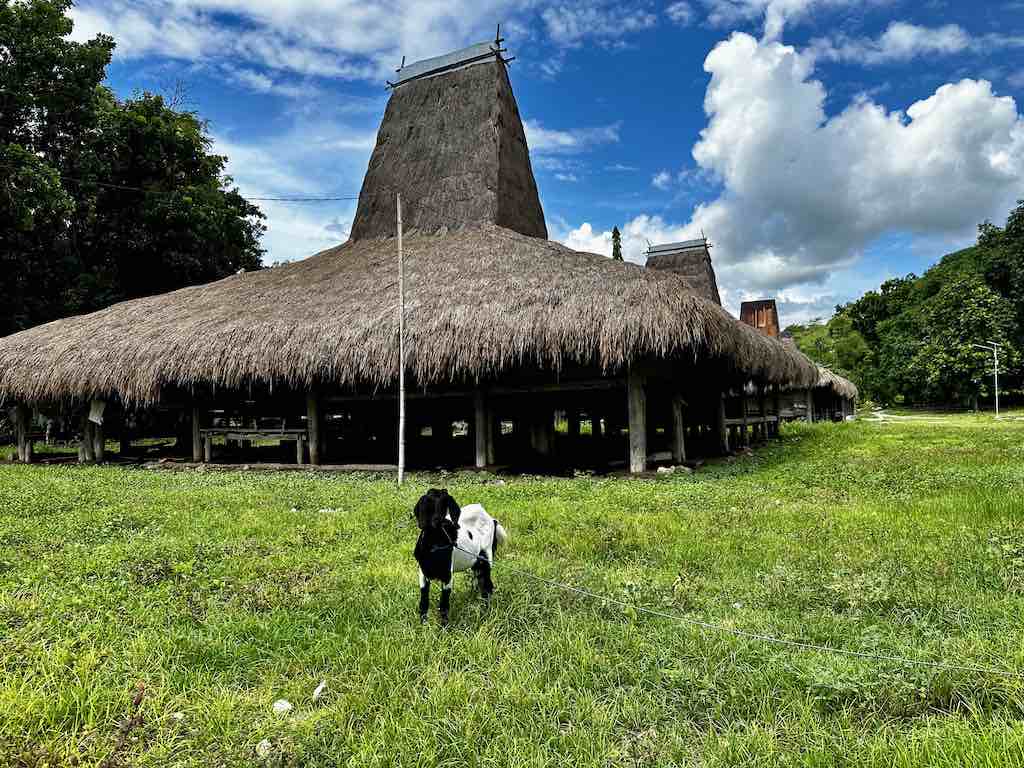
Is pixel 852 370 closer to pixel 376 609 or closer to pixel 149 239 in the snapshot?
pixel 149 239

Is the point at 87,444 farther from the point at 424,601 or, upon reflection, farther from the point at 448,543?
the point at 448,543

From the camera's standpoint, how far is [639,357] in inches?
327

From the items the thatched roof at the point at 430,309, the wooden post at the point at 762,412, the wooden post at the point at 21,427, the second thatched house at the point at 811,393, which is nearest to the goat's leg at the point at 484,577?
the thatched roof at the point at 430,309

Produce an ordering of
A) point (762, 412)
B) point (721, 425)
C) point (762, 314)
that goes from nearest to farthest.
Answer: point (721, 425), point (762, 412), point (762, 314)

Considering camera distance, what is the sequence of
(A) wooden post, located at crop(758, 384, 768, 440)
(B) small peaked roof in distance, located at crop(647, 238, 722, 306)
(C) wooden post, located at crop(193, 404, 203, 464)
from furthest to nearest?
(B) small peaked roof in distance, located at crop(647, 238, 722, 306) < (A) wooden post, located at crop(758, 384, 768, 440) < (C) wooden post, located at crop(193, 404, 203, 464)

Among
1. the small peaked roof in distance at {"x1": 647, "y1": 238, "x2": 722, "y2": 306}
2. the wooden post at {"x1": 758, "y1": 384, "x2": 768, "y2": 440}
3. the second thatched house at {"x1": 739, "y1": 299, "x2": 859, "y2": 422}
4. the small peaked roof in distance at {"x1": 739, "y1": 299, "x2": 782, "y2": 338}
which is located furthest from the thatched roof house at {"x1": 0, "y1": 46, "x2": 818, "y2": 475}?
the small peaked roof in distance at {"x1": 739, "y1": 299, "x2": 782, "y2": 338}

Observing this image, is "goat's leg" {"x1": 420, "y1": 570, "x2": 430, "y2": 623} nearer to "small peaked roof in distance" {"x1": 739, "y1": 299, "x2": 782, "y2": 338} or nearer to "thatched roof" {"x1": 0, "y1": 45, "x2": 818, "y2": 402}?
"thatched roof" {"x1": 0, "y1": 45, "x2": 818, "y2": 402}

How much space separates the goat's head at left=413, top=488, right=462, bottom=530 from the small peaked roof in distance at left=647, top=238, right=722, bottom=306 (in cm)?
2120

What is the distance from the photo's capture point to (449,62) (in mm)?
14016

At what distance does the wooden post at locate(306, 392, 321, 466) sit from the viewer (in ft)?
34.4

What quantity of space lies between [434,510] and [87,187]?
1970 cm

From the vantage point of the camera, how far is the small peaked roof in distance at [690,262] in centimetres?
2269

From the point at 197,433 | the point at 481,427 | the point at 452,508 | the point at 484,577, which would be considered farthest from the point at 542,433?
the point at 452,508

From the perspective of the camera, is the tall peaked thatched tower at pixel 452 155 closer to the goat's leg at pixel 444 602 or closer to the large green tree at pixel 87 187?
the large green tree at pixel 87 187
